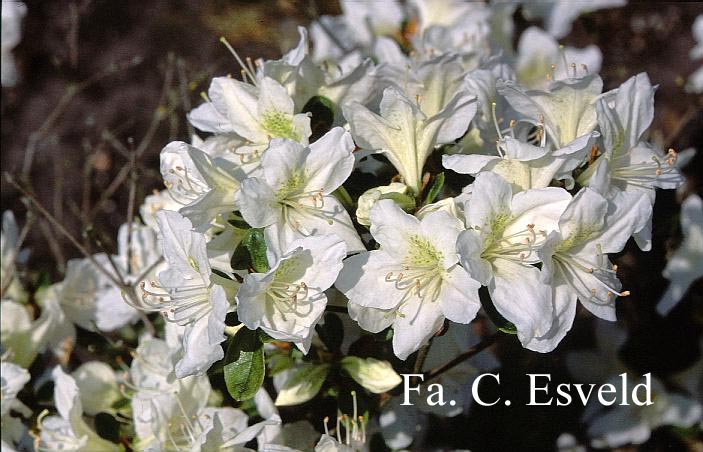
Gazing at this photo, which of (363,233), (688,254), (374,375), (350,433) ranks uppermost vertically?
(363,233)

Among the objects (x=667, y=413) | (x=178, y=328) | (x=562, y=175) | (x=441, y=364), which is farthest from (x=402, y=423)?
(x=667, y=413)

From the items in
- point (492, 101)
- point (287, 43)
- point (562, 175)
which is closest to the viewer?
point (562, 175)

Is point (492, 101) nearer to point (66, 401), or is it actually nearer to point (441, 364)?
point (441, 364)

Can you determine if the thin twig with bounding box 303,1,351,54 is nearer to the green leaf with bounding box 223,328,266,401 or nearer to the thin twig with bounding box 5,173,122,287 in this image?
the thin twig with bounding box 5,173,122,287

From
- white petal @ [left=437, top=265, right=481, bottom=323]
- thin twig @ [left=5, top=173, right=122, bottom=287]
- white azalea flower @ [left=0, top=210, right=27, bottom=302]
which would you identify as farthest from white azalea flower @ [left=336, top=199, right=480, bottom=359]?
white azalea flower @ [left=0, top=210, right=27, bottom=302]

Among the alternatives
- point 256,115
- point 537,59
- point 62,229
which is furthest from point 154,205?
point 537,59

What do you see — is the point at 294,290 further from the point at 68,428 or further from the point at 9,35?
the point at 9,35

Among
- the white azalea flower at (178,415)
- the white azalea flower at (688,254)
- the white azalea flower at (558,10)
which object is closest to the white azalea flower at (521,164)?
the white azalea flower at (178,415)
